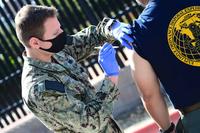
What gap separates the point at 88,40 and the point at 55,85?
0.78m

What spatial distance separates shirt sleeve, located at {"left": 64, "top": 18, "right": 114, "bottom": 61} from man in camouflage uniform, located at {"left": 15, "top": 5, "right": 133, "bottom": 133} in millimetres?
184

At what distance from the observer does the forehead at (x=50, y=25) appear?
12.3 feet

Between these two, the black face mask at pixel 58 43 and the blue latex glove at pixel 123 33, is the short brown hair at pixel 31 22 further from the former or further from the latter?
the blue latex glove at pixel 123 33

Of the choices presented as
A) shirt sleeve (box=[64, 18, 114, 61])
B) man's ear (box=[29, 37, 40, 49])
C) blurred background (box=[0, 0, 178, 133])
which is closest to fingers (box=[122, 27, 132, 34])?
shirt sleeve (box=[64, 18, 114, 61])

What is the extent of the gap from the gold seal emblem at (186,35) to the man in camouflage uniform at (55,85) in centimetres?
37

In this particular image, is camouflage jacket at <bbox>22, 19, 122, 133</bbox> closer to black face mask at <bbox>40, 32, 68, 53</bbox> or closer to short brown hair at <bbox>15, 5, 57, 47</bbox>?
black face mask at <bbox>40, 32, 68, 53</bbox>

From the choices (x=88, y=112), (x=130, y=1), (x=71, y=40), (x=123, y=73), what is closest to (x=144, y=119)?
(x=123, y=73)

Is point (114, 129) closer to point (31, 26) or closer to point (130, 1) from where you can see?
point (31, 26)

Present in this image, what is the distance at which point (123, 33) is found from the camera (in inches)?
145

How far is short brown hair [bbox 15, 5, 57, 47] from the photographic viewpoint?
369 cm

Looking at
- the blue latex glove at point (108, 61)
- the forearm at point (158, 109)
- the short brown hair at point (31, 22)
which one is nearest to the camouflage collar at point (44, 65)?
the short brown hair at point (31, 22)

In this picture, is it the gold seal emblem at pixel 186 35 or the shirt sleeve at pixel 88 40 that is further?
the shirt sleeve at pixel 88 40

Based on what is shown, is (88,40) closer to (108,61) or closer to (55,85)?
(108,61)

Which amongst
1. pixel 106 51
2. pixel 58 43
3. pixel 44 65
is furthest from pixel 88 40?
pixel 44 65
